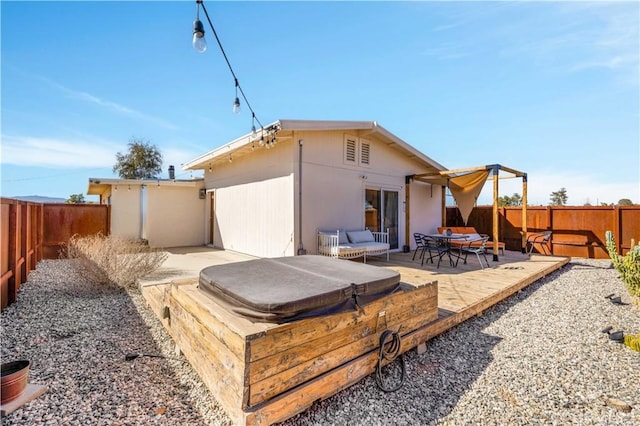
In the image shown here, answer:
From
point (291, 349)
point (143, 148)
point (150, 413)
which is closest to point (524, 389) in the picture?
point (291, 349)

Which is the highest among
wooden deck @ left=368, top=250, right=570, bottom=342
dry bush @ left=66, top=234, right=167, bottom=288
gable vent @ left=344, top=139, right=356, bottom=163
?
gable vent @ left=344, top=139, right=356, bottom=163

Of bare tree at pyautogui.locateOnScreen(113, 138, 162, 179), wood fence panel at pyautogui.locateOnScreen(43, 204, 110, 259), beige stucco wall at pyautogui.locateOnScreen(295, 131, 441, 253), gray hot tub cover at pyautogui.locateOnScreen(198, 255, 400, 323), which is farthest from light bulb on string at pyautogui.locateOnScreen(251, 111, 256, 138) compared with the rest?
bare tree at pyautogui.locateOnScreen(113, 138, 162, 179)

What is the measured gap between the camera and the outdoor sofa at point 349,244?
6.26 m

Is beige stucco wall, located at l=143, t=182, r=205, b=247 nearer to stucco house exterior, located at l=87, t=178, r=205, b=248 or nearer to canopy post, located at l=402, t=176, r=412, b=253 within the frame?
stucco house exterior, located at l=87, t=178, r=205, b=248

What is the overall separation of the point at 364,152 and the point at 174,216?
7186 millimetres

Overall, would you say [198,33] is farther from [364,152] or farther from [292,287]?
[364,152]

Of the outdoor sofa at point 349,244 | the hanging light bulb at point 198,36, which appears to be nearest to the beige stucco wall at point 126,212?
the outdoor sofa at point 349,244

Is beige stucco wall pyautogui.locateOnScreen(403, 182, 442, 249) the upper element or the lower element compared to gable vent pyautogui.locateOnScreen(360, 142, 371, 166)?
lower

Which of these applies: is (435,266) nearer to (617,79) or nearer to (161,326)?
(161,326)

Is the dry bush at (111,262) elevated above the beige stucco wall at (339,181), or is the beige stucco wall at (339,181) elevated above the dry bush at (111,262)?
the beige stucco wall at (339,181)

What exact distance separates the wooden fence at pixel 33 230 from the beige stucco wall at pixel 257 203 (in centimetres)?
355

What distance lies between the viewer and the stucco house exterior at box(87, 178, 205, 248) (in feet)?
31.3

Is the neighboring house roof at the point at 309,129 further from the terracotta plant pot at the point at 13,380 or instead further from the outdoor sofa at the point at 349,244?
the terracotta plant pot at the point at 13,380

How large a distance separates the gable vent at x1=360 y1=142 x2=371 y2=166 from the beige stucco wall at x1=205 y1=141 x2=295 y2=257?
223 cm
